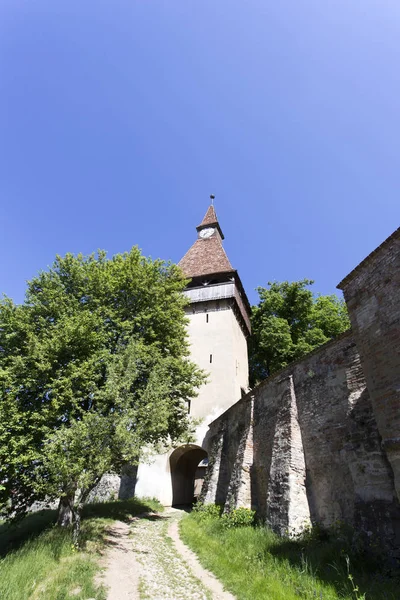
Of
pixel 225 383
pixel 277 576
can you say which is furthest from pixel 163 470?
pixel 277 576

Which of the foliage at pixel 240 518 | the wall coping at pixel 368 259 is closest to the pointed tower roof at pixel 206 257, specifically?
the foliage at pixel 240 518

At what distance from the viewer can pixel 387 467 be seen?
5965 millimetres

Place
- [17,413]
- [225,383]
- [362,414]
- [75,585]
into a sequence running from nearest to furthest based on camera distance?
[75,585], [362,414], [17,413], [225,383]

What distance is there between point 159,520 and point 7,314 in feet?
32.3

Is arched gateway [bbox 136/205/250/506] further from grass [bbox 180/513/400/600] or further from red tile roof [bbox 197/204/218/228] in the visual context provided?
grass [bbox 180/513/400/600]

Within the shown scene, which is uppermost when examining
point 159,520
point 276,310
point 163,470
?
point 276,310

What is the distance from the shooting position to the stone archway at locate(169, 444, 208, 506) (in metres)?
17.4

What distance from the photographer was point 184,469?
19547mm

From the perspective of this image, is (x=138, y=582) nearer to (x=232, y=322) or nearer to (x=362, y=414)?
(x=362, y=414)

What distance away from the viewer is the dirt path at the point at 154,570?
5684mm

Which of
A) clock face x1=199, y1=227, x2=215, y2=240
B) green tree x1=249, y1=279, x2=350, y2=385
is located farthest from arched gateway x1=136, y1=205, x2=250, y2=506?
clock face x1=199, y1=227, x2=215, y2=240

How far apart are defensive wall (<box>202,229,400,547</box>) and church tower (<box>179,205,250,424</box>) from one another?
4892 millimetres

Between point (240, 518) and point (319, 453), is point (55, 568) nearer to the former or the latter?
point (240, 518)

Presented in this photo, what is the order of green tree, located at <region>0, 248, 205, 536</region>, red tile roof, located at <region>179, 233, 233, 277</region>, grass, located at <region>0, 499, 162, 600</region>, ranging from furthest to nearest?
red tile roof, located at <region>179, 233, 233, 277</region> < green tree, located at <region>0, 248, 205, 536</region> < grass, located at <region>0, 499, 162, 600</region>
